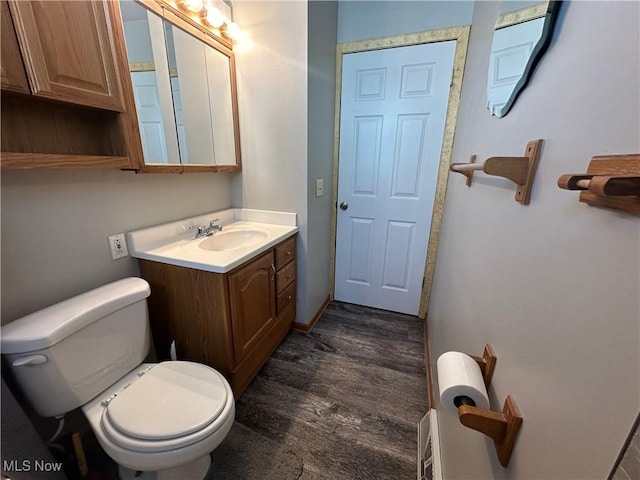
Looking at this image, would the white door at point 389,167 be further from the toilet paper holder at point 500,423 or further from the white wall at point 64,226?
the toilet paper holder at point 500,423

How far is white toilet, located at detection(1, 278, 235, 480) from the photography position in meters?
0.84

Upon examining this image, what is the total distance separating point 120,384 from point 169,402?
0.27m

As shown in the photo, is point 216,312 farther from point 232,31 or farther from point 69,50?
point 232,31

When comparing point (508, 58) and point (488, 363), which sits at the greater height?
point (508, 58)

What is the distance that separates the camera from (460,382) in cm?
61

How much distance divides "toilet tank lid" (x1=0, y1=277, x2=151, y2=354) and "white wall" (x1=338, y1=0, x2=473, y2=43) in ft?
6.93

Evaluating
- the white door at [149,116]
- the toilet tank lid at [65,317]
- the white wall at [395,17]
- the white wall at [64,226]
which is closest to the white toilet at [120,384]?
the toilet tank lid at [65,317]

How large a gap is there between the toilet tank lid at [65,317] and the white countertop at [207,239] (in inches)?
8.3

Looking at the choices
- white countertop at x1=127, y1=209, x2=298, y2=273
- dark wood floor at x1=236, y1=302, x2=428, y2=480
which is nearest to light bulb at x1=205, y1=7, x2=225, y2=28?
white countertop at x1=127, y1=209, x2=298, y2=273

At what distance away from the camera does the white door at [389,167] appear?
1.81m

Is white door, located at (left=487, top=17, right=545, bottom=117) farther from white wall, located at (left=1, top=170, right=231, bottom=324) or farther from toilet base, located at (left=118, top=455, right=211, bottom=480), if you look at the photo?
toilet base, located at (left=118, top=455, right=211, bottom=480)

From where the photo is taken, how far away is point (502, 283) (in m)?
0.67

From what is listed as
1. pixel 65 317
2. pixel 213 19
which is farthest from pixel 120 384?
pixel 213 19

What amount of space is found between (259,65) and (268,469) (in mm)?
2156
